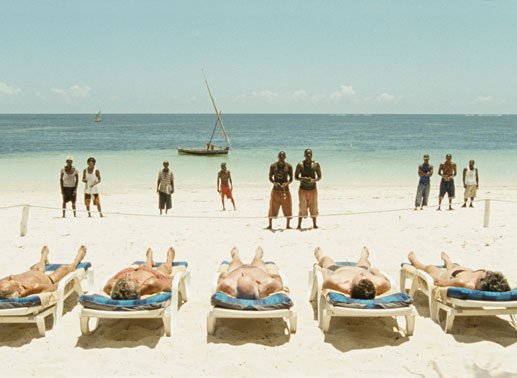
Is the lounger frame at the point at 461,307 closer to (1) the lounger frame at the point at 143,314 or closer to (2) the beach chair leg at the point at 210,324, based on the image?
(2) the beach chair leg at the point at 210,324

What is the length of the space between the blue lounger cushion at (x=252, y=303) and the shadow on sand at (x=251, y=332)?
411 millimetres

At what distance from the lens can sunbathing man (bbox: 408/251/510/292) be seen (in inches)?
177

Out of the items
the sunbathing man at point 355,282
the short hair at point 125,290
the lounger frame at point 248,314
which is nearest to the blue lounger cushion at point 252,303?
the lounger frame at point 248,314

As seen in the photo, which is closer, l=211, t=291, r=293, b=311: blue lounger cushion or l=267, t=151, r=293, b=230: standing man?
l=211, t=291, r=293, b=311: blue lounger cushion

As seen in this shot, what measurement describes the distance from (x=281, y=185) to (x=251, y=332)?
16.5 feet

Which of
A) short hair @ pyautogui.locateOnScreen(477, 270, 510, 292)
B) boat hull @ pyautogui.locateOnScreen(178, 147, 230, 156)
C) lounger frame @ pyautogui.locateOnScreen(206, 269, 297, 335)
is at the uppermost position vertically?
boat hull @ pyautogui.locateOnScreen(178, 147, 230, 156)

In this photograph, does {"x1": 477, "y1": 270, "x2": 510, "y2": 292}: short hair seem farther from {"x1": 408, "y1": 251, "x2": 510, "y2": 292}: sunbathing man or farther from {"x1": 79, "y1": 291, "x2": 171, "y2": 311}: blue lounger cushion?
{"x1": 79, "y1": 291, "x2": 171, "y2": 311}: blue lounger cushion

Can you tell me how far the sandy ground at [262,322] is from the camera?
162 inches

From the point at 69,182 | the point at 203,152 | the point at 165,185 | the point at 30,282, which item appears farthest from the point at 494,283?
the point at 203,152

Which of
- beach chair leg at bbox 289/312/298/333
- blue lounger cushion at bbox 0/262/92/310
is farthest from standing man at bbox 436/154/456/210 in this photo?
blue lounger cushion at bbox 0/262/92/310

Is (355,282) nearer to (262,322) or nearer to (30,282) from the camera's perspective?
(262,322)

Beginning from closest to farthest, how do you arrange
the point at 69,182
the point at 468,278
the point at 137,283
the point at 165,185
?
1. the point at 137,283
2. the point at 468,278
3. the point at 69,182
4. the point at 165,185

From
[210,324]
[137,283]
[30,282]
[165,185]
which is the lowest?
[210,324]

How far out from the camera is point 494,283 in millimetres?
4488
